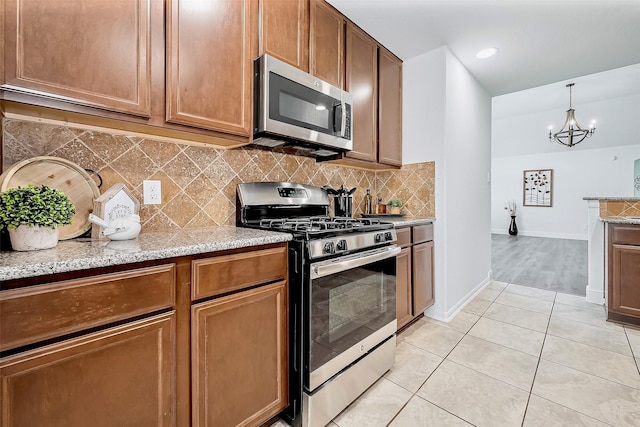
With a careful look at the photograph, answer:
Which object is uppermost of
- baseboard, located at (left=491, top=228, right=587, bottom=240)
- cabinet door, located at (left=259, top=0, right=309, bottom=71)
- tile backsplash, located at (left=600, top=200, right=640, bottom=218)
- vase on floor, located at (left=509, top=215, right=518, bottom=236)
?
cabinet door, located at (left=259, top=0, right=309, bottom=71)

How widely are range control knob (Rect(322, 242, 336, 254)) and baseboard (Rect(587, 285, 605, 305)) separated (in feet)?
10.6

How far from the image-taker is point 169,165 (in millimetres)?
1542

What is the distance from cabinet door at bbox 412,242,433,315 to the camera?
2.29 m

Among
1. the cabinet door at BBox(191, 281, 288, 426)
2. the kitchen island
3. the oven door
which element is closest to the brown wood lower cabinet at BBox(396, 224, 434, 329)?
the oven door

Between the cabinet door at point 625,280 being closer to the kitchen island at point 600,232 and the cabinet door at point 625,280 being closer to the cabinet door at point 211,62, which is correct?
the kitchen island at point 600,232

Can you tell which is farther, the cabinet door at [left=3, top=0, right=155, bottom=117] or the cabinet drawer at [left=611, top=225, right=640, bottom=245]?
the cabinet drawer at [left=611, top=225, right=640, bottom=245]

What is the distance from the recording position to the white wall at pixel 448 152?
2.53 meters

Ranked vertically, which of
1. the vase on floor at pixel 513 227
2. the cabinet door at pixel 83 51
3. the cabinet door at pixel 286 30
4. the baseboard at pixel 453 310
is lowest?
the baseboard at pixel 453 310

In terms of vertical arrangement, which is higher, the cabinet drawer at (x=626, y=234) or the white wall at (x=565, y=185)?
the white wall at (x=565, y=185)

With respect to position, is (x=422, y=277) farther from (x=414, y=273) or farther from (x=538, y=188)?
(x=538, y=188)

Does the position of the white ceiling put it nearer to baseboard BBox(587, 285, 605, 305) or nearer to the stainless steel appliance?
the stainless steel appliance

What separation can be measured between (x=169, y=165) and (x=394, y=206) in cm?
203

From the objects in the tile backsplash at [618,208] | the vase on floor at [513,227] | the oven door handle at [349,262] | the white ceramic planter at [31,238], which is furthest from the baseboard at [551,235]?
the white ceramic planter at [31,238]

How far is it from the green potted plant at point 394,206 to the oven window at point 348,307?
1039mm
